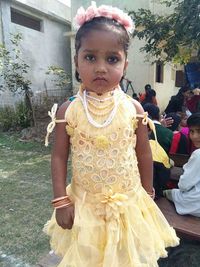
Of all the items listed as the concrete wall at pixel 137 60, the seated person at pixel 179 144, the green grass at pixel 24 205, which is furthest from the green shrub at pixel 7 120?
the seated person at pixel 179 144

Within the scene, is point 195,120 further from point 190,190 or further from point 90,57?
point 90,57

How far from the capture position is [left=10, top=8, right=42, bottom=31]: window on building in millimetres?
10016

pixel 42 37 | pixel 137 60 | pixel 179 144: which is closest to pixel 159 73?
pixel 137 60

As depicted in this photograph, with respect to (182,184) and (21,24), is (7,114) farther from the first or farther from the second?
(182,184)

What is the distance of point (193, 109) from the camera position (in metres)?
6.93

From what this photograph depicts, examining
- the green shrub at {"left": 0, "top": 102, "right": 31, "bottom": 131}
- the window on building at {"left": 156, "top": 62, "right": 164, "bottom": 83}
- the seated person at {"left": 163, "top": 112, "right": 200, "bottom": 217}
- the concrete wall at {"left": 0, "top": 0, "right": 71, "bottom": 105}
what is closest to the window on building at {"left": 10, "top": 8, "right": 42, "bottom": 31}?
the concrete wall at {"left": 0, "top": 0, "right": 71, "bottom": 105}

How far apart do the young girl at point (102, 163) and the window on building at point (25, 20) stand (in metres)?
9.68

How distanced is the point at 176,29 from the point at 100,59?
4.21 meters

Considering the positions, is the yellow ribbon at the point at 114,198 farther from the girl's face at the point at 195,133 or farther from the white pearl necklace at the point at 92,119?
the girl's face at the point at 195,133

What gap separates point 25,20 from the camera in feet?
34.5

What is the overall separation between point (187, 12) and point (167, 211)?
11.2 feet

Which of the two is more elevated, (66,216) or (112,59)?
(112,59)

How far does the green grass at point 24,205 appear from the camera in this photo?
8.47 feet

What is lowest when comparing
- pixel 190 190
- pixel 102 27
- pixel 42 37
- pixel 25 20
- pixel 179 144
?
pixel 190 190
